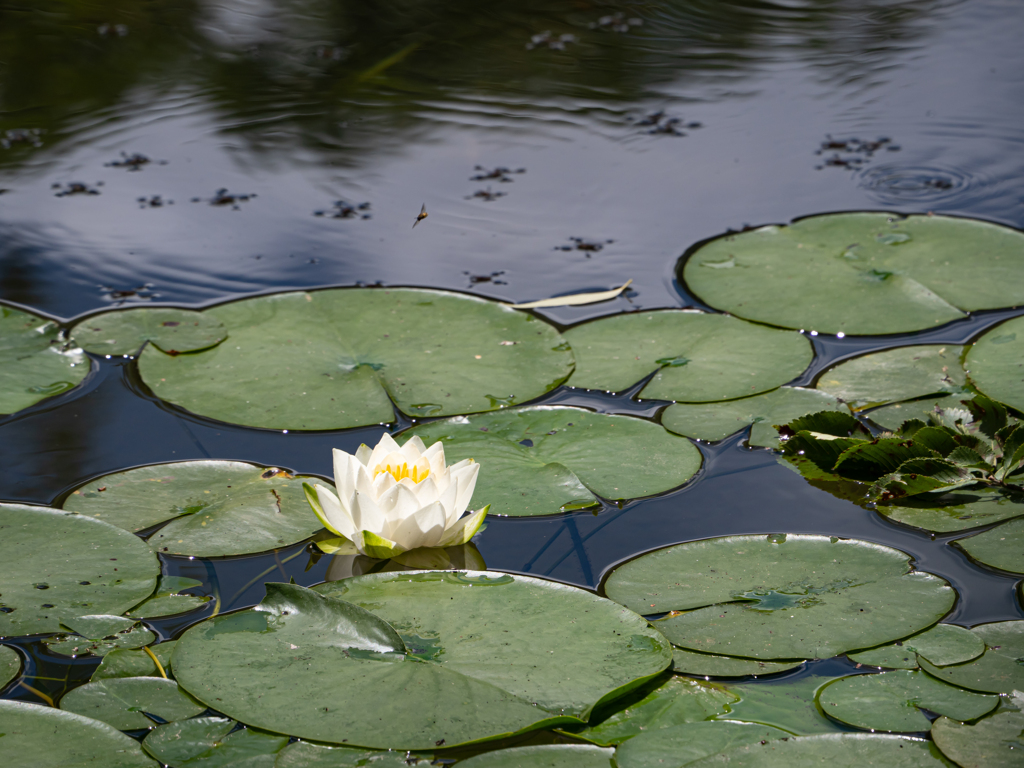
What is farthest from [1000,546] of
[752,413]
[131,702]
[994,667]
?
[131,702]

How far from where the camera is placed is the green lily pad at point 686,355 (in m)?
2.05

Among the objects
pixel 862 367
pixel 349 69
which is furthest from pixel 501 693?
pixel 349 69

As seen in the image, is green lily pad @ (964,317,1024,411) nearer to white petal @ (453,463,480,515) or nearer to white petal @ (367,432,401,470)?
white petal @ (453,463,480,515)

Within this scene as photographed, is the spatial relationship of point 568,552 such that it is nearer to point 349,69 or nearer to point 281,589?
point 281,589

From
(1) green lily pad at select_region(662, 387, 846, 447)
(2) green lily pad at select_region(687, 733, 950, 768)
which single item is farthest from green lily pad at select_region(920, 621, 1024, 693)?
(1) green lily pad at select_region(662, 387, 846, 447)

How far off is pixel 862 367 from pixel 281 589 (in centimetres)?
142

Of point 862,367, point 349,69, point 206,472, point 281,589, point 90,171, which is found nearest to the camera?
point 281,589

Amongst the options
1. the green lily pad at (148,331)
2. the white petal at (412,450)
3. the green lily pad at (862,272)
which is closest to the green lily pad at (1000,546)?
the green lily pad at (862,272)

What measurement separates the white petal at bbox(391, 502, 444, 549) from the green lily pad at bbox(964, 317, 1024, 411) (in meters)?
1.23

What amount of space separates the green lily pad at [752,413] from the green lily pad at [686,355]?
0.10ft

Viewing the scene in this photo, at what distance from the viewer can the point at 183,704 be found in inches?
49.3

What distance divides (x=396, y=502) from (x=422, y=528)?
7 centimetres

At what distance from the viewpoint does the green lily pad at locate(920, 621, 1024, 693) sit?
124cm

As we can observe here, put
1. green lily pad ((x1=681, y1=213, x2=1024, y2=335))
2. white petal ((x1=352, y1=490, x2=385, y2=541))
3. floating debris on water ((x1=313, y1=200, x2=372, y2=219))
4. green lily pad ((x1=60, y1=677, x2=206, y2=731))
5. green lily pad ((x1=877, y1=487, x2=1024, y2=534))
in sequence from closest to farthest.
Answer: green lily pad ((x1=60, y1=677, x2=206, y2=731)), white petal ((x1=352, y1=490, x2=385, y2=541)), green lily pad ((x1=877, y1=487, x2=1024, y2=534)), green lily pad ((x1=681, y1=213, x2=1024, y2=335)), floating debris on water ((x1=313, y1=200, x2=372, y2=219))
